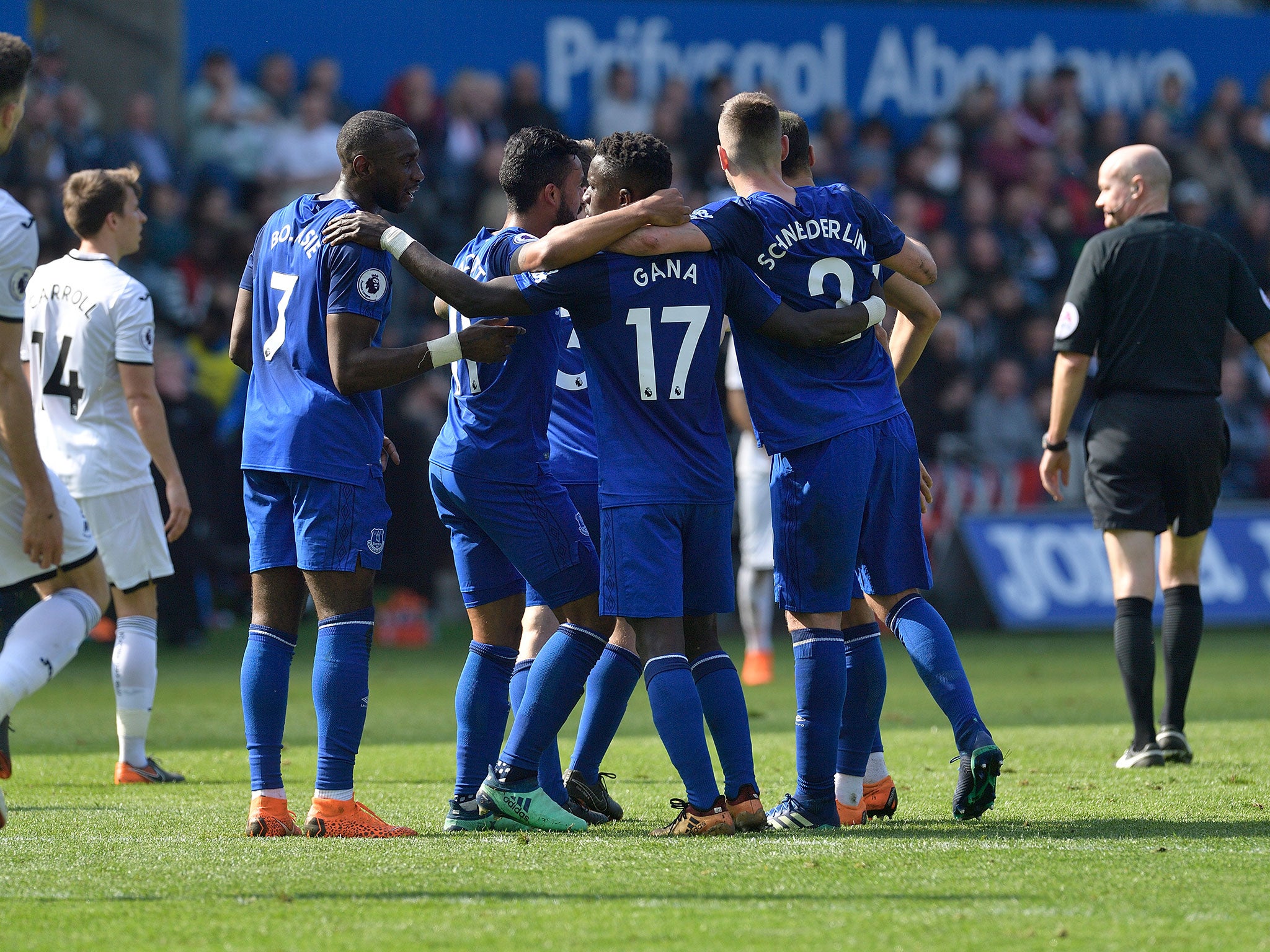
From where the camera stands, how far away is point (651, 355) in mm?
4926

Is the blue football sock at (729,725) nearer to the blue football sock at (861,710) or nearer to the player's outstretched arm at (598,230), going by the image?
the blue football sock at (861,710)

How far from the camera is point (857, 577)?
216 inches

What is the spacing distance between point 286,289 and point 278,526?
2.53 ft

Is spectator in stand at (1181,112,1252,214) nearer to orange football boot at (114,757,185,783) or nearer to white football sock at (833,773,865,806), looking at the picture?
white football sock at (833,773,865,806)

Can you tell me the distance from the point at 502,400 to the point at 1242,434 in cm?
1367

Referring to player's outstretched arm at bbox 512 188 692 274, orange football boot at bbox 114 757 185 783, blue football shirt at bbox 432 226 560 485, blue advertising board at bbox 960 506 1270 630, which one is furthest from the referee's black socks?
blue advertising board at bbox 960 506 1270 630

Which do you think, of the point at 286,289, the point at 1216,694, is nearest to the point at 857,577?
the point at 286,289

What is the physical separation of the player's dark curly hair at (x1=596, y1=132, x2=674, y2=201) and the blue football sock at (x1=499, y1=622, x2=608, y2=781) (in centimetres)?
144

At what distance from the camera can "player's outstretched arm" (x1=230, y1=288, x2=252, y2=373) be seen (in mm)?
5383

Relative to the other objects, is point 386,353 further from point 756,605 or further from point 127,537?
Answer: point 756,605

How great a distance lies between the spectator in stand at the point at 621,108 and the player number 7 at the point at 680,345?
43.8ft

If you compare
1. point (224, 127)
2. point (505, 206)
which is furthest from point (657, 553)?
point (224, 127)

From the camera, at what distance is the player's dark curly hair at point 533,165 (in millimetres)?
5297

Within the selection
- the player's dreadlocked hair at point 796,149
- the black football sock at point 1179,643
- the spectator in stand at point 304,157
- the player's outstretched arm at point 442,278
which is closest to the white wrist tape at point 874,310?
the player's dreadlocked hair at point 796,149
